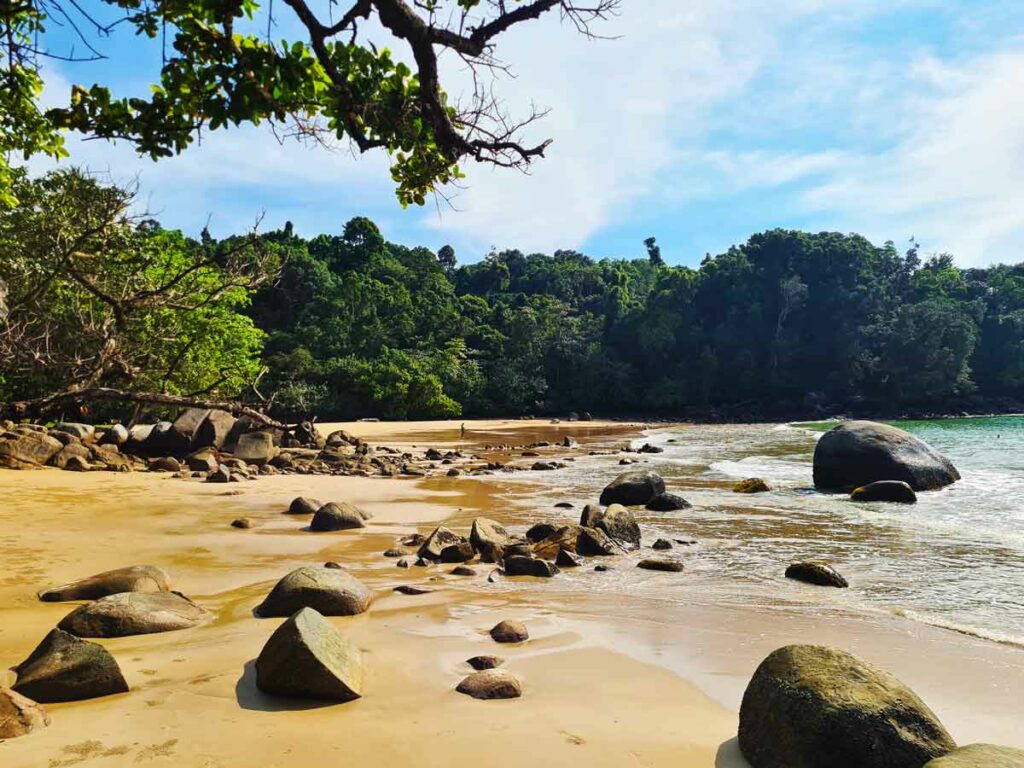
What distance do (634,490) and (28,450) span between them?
443 inches

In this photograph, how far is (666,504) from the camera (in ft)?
34.7

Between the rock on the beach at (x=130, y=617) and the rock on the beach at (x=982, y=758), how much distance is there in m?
4.08

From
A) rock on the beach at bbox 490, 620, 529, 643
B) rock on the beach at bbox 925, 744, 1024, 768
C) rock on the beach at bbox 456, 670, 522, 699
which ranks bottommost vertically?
rock on the beach at bbox 490, 620, 529, 643

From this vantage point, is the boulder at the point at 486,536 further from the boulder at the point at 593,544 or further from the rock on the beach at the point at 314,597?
the rock on the beach at the point at 314,597

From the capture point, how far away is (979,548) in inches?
300

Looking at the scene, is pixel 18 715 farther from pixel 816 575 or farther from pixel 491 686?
pixel 816 575

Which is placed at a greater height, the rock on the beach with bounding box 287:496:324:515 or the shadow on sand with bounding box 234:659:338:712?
the shadow on sand with bounding box 234:659:338:712

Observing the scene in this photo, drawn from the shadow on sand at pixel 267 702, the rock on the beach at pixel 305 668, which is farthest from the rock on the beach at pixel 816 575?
the shadow on sand at pixel 267 702

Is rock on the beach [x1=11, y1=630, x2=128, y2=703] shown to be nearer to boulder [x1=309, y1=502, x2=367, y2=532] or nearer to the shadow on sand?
the shadow on sand

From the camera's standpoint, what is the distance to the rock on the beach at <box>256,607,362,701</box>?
3199mm

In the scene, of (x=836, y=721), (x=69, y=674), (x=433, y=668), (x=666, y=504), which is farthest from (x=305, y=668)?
(x=666, y=504)

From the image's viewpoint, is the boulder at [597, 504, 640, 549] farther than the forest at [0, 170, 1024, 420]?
No

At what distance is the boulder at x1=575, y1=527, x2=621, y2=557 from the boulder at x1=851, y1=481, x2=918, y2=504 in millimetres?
6157

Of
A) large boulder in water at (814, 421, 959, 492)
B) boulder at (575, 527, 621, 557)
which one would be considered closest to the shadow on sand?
boulder at (575, 527, 621, 557)
